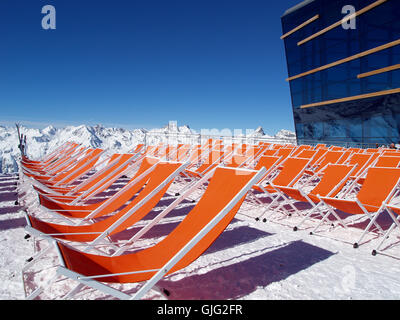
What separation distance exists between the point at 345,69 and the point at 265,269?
1668cm

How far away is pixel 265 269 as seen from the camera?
7.75 feet

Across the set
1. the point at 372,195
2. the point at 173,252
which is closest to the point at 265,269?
the point at 173,252

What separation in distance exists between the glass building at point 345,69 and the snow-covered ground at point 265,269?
11.4 m

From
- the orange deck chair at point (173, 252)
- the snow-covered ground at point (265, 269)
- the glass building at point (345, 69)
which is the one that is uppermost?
the glass building at point (345, 69)

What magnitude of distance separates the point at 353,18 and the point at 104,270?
60.8ft

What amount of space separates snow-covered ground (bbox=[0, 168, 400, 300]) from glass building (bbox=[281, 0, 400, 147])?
→ 37.5 ft

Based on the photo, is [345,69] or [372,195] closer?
[372,195]

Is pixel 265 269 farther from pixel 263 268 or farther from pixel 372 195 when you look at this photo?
pixel 372 195

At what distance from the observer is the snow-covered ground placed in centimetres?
196

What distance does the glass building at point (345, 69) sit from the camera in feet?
44.6

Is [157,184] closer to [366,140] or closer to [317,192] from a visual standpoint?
[317,192]
